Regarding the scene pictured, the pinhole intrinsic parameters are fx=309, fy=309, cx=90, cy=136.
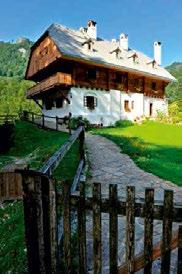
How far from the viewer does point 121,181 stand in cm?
898

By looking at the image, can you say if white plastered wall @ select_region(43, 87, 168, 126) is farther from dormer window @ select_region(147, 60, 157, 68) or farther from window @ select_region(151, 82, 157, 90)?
dormer window @ select_region(147, 60, 157, 68)

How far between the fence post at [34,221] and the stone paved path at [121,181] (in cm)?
92

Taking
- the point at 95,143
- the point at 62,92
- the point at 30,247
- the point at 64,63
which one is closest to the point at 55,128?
the point at 62,92

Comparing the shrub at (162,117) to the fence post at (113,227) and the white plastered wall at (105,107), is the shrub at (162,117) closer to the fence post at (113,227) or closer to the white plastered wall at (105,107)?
the white plastered wall at (105,107)

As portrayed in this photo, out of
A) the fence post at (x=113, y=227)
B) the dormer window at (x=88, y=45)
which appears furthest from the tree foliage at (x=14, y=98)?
the fence post at (x=113, y=227)

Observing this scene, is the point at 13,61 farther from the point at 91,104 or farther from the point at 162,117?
the point at 91,104

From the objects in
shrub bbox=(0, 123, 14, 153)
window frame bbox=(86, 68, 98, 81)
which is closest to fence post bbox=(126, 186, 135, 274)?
shrub bbox=(0, 123, 14, 153)

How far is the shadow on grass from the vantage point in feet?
33.2

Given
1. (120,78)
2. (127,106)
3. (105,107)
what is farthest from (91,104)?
(127,106)

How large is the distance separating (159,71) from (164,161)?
1128 inches

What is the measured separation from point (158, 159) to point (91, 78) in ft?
63.0

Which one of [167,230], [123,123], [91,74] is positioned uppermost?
[91,74]

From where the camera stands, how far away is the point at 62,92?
29.1 meters

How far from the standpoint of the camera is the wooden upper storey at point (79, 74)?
1139 inches
